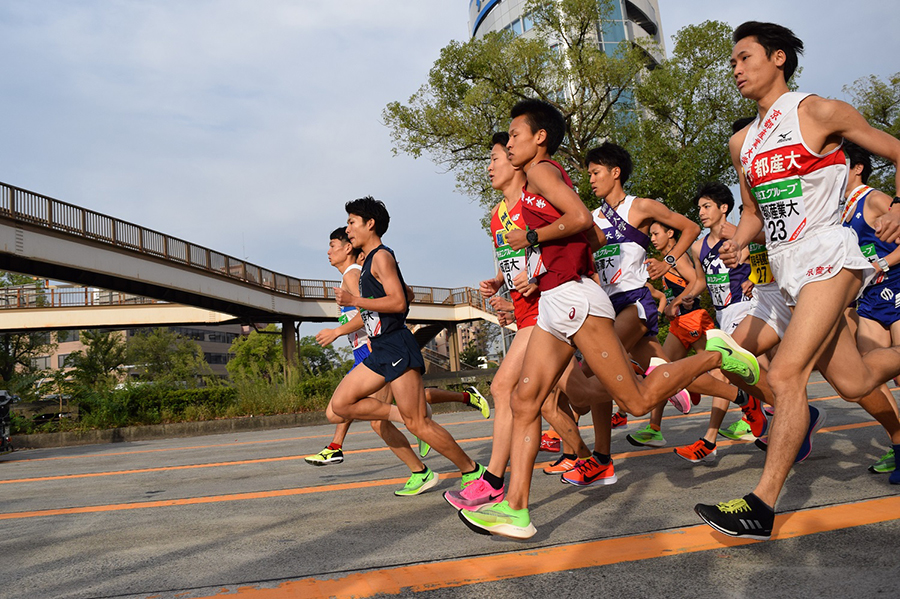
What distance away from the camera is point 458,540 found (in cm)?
336

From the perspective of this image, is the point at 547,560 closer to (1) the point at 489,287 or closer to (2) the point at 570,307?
(2) the point at 570,307

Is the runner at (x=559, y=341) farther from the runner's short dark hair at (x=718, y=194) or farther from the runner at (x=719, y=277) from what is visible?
the runner's short dark hair at (x=718, y=194)

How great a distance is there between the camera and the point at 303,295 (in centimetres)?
3612

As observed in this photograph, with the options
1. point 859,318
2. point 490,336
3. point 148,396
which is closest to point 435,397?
point 859,318

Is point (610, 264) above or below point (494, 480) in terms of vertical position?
above

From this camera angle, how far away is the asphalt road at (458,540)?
2.53 metres

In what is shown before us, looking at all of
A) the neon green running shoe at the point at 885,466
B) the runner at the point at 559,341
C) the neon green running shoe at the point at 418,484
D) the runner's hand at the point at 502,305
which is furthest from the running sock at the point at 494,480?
the neon green running shoe at the point at 885,466

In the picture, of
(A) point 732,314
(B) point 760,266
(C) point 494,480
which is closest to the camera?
(C) point 494,480

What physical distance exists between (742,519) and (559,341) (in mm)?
1149

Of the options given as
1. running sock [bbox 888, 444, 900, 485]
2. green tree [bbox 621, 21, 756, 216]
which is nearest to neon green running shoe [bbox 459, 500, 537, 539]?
running sock [bbox 888, 444, 900, 485]

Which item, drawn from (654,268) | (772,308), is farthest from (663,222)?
(772,308)

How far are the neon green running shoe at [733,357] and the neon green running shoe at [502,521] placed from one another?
1.44m

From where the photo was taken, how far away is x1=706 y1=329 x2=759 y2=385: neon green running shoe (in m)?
3.73

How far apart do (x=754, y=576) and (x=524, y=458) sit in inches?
45.3
